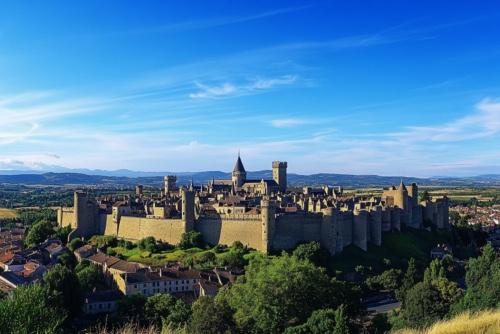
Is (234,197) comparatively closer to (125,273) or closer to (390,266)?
(390,266)

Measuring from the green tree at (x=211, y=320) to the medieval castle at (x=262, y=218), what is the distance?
22282mm

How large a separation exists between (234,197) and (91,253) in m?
17.8

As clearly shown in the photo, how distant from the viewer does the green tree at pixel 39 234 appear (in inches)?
2266

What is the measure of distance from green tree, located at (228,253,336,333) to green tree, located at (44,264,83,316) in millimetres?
10148

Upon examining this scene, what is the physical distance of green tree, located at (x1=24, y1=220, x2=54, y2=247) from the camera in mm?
57562

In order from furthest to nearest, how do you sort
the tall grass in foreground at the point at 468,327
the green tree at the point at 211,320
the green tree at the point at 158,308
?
the green tree at the point at 158,308, the green tree at the point at 211,320, the tall grass in foreground at the point at 468,327

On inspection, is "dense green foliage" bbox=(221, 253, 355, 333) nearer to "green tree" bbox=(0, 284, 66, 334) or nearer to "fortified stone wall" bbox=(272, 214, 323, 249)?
"green tree" bbox=(0, 284, 66, 334)

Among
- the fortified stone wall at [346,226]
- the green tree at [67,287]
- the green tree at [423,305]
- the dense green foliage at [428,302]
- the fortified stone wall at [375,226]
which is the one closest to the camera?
the dense green foliage at [428,302]

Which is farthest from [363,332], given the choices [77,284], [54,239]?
[54,239]

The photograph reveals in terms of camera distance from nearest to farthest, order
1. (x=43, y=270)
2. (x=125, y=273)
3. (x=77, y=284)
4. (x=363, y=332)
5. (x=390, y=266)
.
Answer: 1. (x=363, y=332)
2. (x=77, y=284)
3. (x=125, y=273)
4. (x=43, y=270)
5. (x=390, y=266)

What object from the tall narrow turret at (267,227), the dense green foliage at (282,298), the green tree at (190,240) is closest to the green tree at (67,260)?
the green tree at (190,240)

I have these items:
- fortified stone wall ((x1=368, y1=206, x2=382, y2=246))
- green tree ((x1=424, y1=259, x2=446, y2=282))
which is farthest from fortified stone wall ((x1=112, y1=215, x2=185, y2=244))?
green tree ((x1=424, y1=259, x2=446, y2=282))

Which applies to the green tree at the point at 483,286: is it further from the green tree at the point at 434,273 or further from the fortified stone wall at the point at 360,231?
the fortified stone wall at the point at 360,231

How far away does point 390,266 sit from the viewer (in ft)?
154
